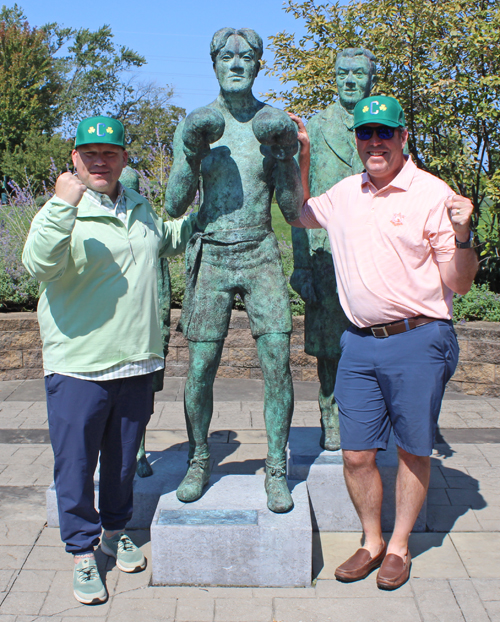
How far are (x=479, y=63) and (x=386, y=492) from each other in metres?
5.86

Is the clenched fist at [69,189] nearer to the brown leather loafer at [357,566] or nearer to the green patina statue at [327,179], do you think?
the green patina statue at [327,179]

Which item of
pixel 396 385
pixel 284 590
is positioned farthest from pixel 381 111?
pixel 284 590

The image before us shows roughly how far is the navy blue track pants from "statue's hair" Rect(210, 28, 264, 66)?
1.60 metres

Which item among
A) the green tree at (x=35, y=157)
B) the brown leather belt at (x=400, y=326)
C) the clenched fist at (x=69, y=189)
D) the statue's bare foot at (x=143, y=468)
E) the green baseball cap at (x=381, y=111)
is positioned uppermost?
the green tree at (x=35, y=157)

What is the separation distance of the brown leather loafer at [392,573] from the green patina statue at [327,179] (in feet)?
3.89

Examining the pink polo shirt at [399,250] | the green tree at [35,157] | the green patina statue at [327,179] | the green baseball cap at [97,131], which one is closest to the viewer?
the green baseball cap at [97,131]

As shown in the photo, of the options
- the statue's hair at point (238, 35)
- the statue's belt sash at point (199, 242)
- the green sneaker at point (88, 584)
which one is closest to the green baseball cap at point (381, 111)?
the statue's hair at point (238, 35)

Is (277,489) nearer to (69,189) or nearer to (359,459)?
(359,459)

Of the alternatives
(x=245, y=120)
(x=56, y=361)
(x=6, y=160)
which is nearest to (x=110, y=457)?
(x=56, y=361)

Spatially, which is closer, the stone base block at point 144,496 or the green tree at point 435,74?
the stone base block at point 144,496

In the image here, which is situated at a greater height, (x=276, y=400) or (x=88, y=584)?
(x=276, y=400)

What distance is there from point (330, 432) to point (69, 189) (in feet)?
7.05

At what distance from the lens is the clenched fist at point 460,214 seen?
258cm

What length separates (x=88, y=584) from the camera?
2.87 meters
